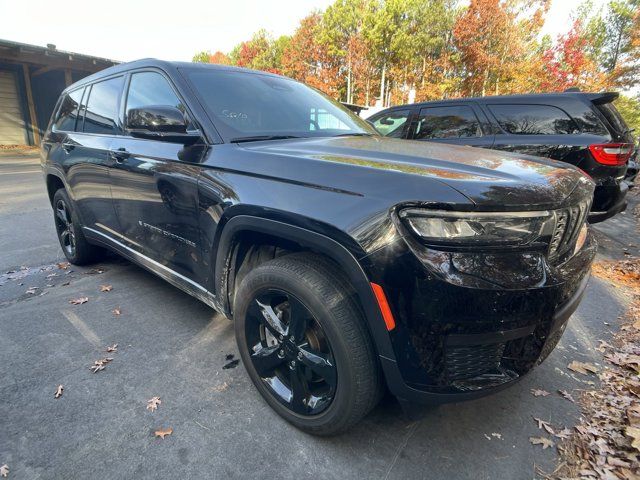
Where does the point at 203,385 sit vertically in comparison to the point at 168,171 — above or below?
below

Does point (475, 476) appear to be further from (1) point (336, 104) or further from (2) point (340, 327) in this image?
(1) point (336, 104)

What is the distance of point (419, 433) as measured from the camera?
76.1 inches

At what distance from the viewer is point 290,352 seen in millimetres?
1840

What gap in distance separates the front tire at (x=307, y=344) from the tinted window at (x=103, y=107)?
2.08m

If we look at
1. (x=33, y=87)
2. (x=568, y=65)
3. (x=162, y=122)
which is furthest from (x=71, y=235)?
(x=568, y=65)

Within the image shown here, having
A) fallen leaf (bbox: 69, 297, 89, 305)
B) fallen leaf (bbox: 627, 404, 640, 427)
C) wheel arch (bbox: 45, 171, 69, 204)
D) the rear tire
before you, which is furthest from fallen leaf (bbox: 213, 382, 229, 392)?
wheel arch (bbox: 45, 171, 69, 204)

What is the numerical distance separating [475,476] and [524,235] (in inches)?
44.7

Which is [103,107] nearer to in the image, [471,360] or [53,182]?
[53,182]

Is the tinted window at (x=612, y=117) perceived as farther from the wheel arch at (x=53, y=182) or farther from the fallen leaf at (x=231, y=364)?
the wheel arch at (x=53, y=182)

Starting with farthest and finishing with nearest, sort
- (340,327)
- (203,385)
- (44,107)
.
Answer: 1. (44,107)
2. (203,385)
3. (340,327)

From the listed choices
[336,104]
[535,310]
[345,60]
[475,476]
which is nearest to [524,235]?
[535,310]

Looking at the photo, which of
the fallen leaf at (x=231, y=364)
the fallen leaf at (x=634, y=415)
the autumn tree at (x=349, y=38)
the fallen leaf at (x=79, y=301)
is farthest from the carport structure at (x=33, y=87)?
the fallen leaf at (x=634, y=415)


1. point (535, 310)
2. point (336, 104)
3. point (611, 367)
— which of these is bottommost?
point (611, 367)

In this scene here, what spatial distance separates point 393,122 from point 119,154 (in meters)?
4.61
